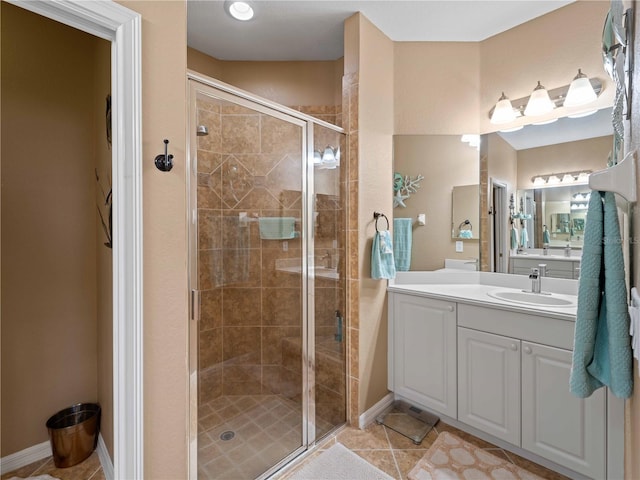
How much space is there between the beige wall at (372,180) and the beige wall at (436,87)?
0.10m

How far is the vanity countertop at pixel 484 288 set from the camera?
1632 mm

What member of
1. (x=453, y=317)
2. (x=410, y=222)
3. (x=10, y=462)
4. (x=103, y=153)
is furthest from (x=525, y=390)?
(x=10, y=462)

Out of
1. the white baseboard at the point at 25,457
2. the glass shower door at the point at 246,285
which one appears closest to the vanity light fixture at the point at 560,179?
the glass shower door at the point at 246,285

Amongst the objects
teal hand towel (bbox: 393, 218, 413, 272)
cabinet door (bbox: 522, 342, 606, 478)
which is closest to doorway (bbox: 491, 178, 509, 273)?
teal hand towel (bbox: 393, 218, 413, 272)

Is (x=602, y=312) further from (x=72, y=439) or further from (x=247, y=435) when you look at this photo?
(x=72, y=439)

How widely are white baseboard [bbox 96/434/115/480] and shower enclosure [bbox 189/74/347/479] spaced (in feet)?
1.53

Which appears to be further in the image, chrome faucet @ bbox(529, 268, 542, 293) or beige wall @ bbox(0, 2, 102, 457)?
chrome faucet @ bbox(529, 268, 542, 293)

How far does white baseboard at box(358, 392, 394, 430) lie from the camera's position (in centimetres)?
204

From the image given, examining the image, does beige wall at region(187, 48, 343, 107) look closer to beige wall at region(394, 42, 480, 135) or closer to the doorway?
beige wall at region(394, 42, 480, 135)

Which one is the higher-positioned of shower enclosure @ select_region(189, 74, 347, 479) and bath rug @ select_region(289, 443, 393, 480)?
shower enclosure @ select_region(189, 74, 347, 479)

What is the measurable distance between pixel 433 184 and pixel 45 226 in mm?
2481

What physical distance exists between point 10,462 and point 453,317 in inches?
101

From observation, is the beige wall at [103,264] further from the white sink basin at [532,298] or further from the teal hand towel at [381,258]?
the white sink basin at [532,298]

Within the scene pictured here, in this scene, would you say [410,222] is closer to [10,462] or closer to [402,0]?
[402,0]
